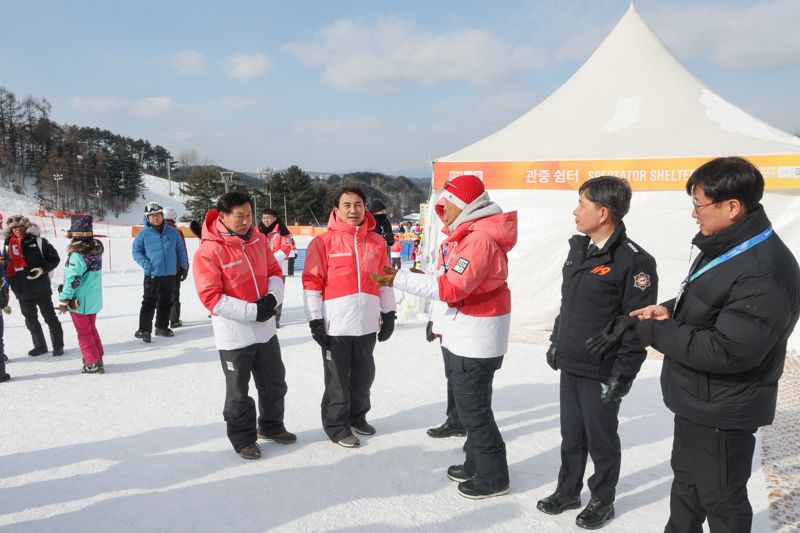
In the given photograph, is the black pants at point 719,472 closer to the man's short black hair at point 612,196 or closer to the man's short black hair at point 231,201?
the man's short black hair at point 612,196

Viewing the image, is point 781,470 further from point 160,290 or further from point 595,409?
point 160,290

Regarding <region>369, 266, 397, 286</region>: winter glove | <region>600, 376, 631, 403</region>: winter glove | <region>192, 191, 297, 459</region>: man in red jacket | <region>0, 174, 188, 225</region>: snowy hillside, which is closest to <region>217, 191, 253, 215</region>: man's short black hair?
<region>192, 191, 297, 459</region>: man in red jacket

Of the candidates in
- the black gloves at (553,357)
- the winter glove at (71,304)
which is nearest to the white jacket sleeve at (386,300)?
the black gloves at (553,357)

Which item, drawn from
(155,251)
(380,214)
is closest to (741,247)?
(380,214)

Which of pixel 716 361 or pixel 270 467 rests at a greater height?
pixel 716 361

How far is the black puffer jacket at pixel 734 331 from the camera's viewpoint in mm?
1578

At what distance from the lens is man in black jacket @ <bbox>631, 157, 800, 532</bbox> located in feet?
5.21

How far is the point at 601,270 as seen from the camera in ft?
7.62

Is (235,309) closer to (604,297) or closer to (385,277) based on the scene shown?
(385,277)

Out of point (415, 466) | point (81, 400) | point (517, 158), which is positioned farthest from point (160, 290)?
point (517, 158)

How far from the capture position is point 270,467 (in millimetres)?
3029

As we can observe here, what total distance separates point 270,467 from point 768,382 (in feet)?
8.73

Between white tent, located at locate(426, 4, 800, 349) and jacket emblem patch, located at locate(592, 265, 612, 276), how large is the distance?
4.71m

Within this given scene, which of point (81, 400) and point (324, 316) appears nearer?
point (324, 316)
